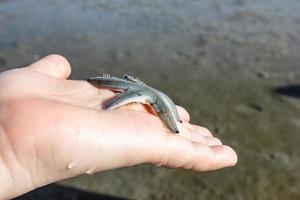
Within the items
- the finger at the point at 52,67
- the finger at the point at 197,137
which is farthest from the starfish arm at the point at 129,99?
the finger at the point at 52,67

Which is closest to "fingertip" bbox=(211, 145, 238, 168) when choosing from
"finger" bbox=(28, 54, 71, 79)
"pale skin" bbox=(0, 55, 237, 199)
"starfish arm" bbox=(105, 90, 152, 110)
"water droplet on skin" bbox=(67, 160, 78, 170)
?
"pale skin" bbox=(0, 55, 237, 199)

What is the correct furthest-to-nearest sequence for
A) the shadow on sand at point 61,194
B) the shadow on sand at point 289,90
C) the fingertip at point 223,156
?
the shadow on sand at point 289,90, the shadow on sand at point 61,194, the fingertip at point 223,156

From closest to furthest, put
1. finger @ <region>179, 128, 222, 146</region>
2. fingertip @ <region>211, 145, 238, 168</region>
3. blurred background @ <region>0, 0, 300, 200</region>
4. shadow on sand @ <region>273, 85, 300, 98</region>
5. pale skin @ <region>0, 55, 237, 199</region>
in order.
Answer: pale skin @ <region>0, 55, 237, 199</region> < fingertip @ <region>211, 145, 238, 168</region> < finger @ <region>179, 128, 222, 146</region> < blurred background @ <region>0, 0, 300, 200</region> < shadow on sand @ <region>273, 85, 300, 98</region>

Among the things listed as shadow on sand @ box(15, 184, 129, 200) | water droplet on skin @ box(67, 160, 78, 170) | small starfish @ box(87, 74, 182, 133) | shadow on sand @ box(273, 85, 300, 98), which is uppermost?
small starfish @ box(87, 74, 182, 133)

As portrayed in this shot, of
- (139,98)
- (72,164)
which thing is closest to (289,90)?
(139,98)

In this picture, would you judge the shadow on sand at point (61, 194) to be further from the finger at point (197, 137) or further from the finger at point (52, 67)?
the finger at point (197, 137)

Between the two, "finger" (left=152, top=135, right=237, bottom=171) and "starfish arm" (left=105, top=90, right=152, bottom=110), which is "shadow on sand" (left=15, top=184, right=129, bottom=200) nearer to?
"starfish arm" (left=105, top=90, right=152, bottom=110)
